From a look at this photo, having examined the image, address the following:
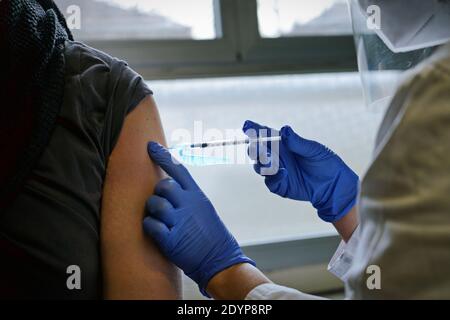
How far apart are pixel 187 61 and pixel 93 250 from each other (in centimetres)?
107

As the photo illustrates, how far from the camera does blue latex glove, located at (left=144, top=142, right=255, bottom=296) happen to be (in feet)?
2.85

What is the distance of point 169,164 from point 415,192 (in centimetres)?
52

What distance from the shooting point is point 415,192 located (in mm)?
568

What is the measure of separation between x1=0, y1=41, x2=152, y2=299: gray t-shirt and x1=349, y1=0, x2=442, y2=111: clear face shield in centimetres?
62

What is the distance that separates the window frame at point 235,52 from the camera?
1654mm

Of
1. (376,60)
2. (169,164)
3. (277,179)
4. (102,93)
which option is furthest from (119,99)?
(376,60)

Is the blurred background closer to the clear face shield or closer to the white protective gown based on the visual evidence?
the clear face shield

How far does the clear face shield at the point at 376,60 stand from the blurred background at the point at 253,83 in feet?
1.27

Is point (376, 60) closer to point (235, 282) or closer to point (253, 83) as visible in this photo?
point (253, 83)

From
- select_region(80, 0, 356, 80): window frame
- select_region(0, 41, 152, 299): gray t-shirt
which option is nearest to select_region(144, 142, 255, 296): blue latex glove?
select_region(0, 41, 152, 299): gray t-shirt

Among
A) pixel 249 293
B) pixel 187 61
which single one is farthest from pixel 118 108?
pixel 187 61

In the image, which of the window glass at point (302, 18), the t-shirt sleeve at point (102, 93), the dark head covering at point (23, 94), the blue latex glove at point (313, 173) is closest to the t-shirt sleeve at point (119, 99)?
the t-shirt sleeve at point (102, 93)

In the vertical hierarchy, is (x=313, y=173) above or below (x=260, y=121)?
below
